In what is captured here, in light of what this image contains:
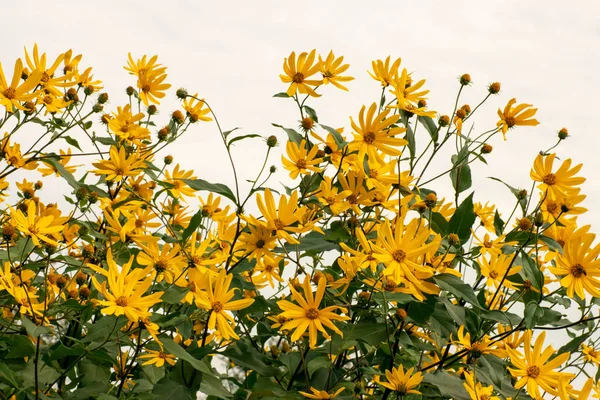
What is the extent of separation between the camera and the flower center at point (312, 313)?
203cm

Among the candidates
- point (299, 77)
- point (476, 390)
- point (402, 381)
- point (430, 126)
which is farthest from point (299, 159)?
point (476, 390)

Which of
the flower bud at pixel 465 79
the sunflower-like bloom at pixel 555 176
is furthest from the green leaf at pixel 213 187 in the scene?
the flower bud at pixel 465 79

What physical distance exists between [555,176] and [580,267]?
0.34 metres

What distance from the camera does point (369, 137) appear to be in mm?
2258

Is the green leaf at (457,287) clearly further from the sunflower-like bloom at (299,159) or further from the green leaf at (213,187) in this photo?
the green leaf at (213,187)

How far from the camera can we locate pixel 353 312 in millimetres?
2385

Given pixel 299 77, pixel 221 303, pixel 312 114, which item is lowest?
pixel 221 303

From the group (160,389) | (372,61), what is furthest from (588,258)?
(160,389)

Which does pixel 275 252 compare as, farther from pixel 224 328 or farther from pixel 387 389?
pixel 387 389

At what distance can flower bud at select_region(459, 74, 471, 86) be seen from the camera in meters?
2.89

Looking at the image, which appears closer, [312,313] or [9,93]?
[312,313]

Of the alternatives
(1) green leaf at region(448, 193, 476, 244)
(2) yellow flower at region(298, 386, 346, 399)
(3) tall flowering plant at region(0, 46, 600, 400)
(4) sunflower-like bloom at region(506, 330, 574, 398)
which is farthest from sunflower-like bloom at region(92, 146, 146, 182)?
(4) sunflower-like bloom at region(506, 330, 574, 398)

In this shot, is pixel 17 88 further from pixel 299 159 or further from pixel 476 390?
pixel 476 390

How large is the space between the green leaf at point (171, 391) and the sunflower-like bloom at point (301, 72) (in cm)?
112
